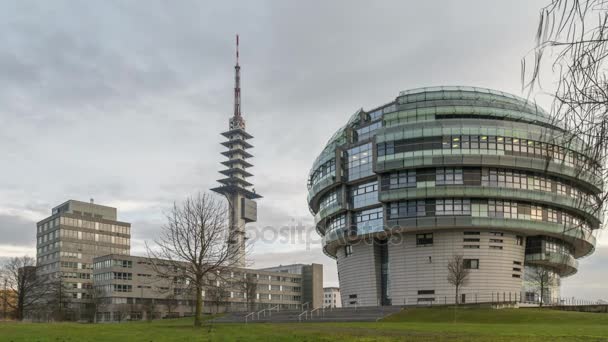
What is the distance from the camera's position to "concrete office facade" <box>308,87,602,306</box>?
88125 millimetres

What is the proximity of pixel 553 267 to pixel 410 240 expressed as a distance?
88.6ft

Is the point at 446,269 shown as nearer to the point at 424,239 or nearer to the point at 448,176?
the point at 424,239

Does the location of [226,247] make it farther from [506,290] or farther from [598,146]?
[506,290]

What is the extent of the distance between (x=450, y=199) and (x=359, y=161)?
640 inches

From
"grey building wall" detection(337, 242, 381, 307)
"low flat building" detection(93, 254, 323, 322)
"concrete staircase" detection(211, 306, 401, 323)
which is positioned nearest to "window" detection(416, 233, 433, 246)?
"grey building wall" detection(337, 242, 381, 307)

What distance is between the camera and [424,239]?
9325 centimetres

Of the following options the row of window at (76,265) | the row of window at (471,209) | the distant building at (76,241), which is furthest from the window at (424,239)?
the row of window at (76,265)

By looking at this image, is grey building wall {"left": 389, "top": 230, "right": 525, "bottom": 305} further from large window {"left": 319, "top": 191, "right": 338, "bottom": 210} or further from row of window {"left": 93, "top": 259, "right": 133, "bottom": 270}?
row of window {"left": 93, "top": 259, "right": 133, "bottom": 270}

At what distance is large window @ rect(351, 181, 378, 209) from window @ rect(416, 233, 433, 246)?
8773 millimetres

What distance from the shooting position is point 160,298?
148 metres

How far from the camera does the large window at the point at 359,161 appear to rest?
3772 inches

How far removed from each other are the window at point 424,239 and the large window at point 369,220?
6.05 meters

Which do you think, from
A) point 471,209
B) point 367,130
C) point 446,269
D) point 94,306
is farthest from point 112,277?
point 471,209

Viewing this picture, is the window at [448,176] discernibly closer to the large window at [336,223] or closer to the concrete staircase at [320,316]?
the large window at [336,223]
